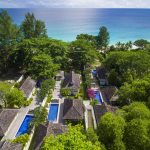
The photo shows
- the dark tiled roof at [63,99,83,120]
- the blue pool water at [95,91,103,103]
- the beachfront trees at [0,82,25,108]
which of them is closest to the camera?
the dark tiled roof at [63,99,83,120]

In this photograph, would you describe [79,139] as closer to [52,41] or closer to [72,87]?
[72,87]

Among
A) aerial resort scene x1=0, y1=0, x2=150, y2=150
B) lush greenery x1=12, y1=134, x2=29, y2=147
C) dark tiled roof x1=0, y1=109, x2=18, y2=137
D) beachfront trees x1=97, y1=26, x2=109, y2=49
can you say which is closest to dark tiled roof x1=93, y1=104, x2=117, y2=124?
aerial resort scene x1=0, y1=0, x2=150, y2=150

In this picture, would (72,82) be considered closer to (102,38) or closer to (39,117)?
(39,117)

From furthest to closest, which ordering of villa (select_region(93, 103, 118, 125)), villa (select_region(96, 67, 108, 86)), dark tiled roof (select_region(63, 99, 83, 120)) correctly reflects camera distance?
villa (select_region(96, 67, 108, 86))
dark tiled roof (select_region(63, 99, 83, 120))
villa (select_region(93, 103, 118, 125))

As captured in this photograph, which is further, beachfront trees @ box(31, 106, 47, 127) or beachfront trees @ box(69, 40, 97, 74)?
beachfront trees @ box(69, 40, 97, 74)

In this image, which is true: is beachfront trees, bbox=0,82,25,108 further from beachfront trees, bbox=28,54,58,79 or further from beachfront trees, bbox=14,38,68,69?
beachfront trees, bbox=14,38,68,69

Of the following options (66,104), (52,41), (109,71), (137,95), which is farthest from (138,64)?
(52,41)

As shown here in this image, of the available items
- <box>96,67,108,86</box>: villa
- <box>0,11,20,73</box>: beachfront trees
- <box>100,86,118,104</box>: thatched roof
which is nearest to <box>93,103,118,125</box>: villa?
<box>100,86,118,104</box>: thatched roof

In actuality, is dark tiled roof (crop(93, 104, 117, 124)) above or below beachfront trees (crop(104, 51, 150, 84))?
below

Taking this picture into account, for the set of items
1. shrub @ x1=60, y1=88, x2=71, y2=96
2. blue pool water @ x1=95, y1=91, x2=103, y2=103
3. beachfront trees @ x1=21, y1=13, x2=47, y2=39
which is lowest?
blue pool water @ x1=95, y1=91, x2=103, y2=103
